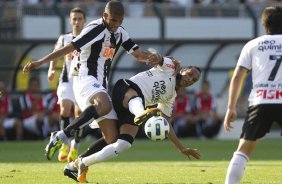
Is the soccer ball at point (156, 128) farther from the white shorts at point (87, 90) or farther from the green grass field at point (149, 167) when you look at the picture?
the green grass field at point (149, 167)

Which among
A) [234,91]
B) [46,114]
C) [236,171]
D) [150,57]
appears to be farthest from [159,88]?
[46,114]

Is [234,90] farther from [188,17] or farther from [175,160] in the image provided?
[188,17]

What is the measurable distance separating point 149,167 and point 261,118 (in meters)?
5.52

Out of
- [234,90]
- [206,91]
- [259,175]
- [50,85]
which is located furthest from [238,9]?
[234,90]

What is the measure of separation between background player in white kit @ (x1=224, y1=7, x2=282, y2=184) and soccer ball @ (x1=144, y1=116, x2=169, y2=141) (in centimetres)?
138

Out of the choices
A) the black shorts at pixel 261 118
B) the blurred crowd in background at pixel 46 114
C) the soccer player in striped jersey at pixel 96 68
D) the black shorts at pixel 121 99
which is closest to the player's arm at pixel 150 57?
the soccer player in striped jersey at pixel 96 68

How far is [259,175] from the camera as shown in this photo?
1288 cm

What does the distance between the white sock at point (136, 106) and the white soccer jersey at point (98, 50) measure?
60cm

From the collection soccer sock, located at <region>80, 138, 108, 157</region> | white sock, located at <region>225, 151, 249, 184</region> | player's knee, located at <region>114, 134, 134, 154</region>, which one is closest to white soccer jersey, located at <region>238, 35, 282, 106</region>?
white sock, located at <region>225, 151, 249, 184</region>

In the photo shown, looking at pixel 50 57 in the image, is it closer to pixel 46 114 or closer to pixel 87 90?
pixel 87 90

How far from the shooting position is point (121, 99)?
1168cm

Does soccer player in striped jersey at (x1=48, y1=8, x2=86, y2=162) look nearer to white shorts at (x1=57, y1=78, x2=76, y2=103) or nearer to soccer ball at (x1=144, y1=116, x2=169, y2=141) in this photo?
white shorts at (x1=57, y1=78, x2=76, y2=103)

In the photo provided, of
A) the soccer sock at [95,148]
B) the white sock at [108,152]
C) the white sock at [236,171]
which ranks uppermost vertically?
the white sock at [236,171]

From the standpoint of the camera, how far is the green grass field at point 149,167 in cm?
1213
